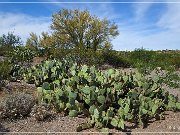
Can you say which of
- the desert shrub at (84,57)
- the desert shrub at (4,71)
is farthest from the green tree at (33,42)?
the desert shrub at (4,71)

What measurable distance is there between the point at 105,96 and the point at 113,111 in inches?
12.5

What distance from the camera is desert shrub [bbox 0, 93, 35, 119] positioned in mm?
7195

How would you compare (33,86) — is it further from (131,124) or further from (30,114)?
(131,124)

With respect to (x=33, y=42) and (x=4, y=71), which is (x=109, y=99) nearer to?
(x=4, y=71)

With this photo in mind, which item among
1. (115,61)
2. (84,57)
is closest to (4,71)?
(84,57)

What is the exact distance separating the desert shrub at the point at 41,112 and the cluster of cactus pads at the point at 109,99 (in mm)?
187

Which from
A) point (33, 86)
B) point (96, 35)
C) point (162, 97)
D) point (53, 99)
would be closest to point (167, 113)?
point (162, 97)

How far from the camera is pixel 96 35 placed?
966 inches

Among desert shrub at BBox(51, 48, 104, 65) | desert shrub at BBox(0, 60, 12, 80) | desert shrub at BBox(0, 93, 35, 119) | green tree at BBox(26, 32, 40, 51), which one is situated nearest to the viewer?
desert shrub at BBox(0, 93, 35, 119)

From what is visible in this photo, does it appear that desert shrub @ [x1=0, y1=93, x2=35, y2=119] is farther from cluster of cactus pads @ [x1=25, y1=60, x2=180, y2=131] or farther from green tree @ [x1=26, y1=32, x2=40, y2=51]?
green tree @ [x1=26, y1=32, x2=40, y2=51]

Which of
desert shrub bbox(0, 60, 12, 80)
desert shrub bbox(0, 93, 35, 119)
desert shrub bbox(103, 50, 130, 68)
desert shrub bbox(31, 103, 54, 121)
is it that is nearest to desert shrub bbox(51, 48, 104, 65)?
Answer: desert shrub bbox(103, 50, 130, 68)

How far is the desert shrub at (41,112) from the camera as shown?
23.4 feet

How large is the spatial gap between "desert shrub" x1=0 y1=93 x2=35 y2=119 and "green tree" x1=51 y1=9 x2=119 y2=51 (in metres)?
16.7

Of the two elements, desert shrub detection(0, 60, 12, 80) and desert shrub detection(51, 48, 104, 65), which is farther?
desert shrub detection(51, 48, 104, 65)
